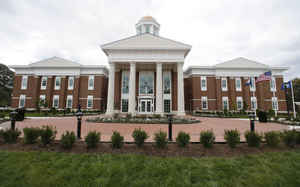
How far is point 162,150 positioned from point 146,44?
69.9 feet

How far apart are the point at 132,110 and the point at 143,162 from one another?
16.4m

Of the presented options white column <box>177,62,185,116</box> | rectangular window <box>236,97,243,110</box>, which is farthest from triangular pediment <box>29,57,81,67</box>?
rectangular window <box>236,97,243,110</box>

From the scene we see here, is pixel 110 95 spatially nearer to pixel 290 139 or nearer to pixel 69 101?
pixel 69 101

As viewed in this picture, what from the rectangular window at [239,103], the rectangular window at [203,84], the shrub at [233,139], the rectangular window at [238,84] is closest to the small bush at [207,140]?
the shrub at [233,139]

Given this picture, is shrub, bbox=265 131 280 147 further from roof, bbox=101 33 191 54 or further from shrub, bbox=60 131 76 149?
roof, bbox=101 33 191 54

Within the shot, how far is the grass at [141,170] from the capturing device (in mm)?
2990

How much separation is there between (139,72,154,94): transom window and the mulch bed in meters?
21.1

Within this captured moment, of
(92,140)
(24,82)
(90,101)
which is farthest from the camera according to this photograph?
(24,82)

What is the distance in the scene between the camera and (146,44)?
23172 millimetres

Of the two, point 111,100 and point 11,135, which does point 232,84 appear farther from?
point 11,135

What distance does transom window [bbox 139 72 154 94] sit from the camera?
26.2 m

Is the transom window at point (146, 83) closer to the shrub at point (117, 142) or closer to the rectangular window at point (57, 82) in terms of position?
the rectangular window at point (57, 82)

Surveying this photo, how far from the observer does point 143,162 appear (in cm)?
390

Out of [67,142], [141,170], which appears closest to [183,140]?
[141,170]
